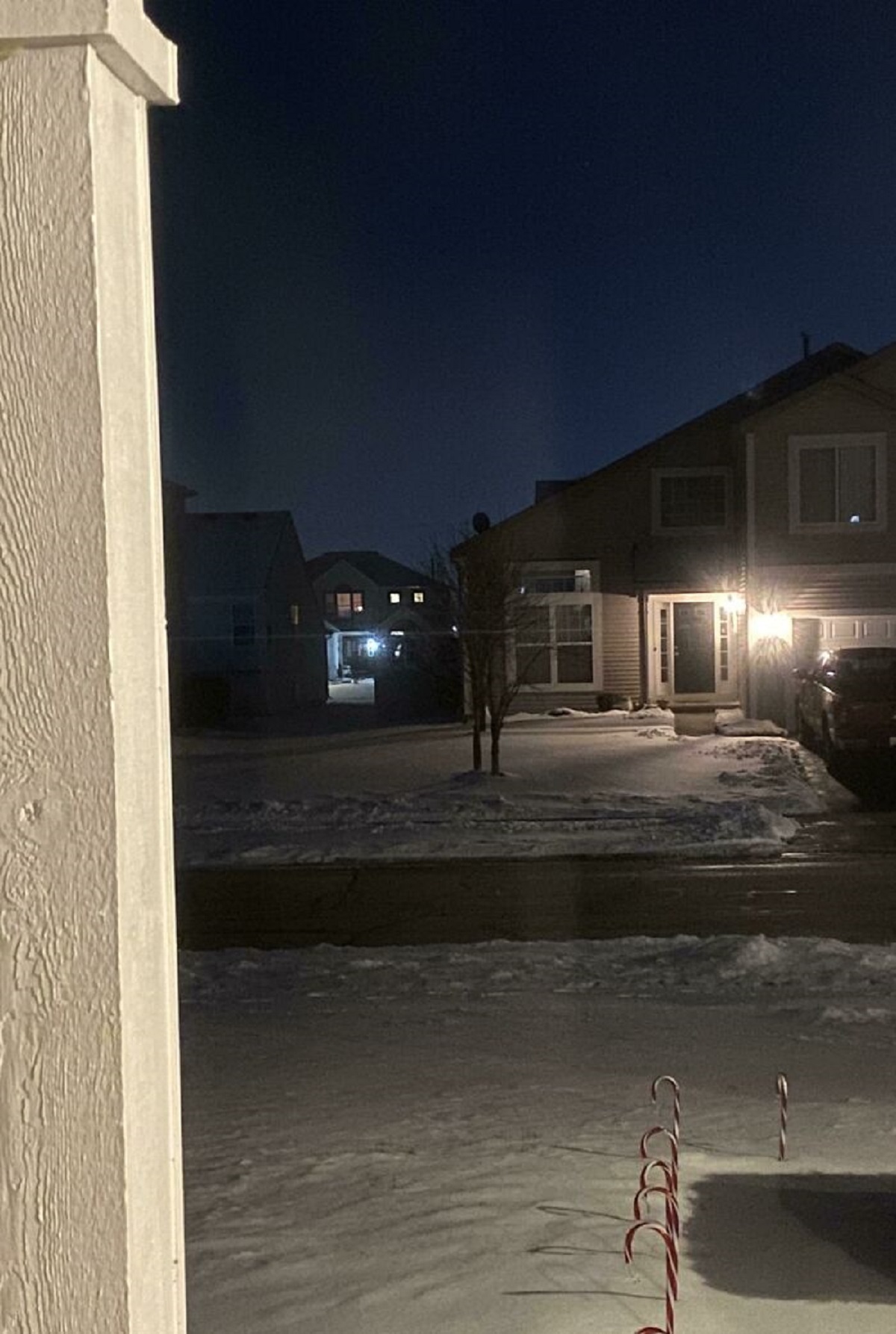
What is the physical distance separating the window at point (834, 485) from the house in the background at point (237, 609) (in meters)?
17.1

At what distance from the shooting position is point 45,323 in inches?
62.2

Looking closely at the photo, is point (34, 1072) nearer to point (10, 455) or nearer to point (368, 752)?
point (10, 455)

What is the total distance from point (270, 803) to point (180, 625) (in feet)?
65.7

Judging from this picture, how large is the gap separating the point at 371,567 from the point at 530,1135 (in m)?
79.5

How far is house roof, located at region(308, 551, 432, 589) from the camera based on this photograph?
83.3 metres

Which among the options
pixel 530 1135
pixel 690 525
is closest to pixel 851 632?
pixel 690 525

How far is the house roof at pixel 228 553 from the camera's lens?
136 ft

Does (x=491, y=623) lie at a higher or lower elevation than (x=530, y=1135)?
higher

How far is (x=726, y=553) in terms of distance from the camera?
30.5 metres

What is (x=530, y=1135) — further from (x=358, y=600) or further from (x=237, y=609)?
(x=358, y=600)

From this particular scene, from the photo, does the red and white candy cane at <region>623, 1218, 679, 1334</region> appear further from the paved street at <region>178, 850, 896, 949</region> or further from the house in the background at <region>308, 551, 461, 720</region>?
the house in the background at <region>308, 551, 461, 720</region>

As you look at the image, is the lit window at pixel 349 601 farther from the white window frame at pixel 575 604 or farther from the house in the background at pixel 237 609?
the white window frame at pixel 575 604

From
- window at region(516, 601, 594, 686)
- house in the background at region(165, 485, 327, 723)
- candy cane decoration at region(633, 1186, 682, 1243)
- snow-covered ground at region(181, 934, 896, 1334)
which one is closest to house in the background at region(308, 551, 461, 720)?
window at region(516, 601, 594, 686)

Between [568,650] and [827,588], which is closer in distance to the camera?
[827,588]
